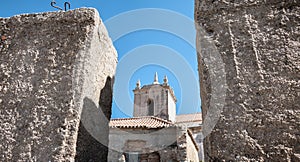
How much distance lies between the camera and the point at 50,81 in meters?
2.03

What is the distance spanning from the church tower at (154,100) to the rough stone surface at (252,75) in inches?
750

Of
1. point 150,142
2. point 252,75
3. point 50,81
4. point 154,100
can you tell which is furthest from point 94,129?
point 154,100

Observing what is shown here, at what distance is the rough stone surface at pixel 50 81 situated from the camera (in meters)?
1.85

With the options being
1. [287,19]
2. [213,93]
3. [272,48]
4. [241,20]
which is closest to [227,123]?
[213,93]

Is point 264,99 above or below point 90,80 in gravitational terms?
below

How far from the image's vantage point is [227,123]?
1685mm

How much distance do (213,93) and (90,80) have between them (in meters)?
1.05

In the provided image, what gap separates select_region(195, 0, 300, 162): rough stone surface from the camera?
1607mm

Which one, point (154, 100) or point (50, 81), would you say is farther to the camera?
point (154, 100)

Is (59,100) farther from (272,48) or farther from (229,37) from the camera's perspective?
(272,48)

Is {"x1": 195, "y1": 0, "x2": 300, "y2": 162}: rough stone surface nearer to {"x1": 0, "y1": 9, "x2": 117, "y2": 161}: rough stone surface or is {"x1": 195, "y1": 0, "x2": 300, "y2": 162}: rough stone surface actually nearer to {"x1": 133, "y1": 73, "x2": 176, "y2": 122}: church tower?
{"x1": 0, "y1": 9, "x2": 117, "y2": 161}: rough stone surface

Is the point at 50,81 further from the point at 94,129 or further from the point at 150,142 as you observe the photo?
the point at 150,142

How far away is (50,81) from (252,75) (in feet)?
5.27

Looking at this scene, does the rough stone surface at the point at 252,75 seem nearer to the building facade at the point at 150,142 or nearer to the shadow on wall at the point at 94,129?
the shadow on wall at the point at 94,129
